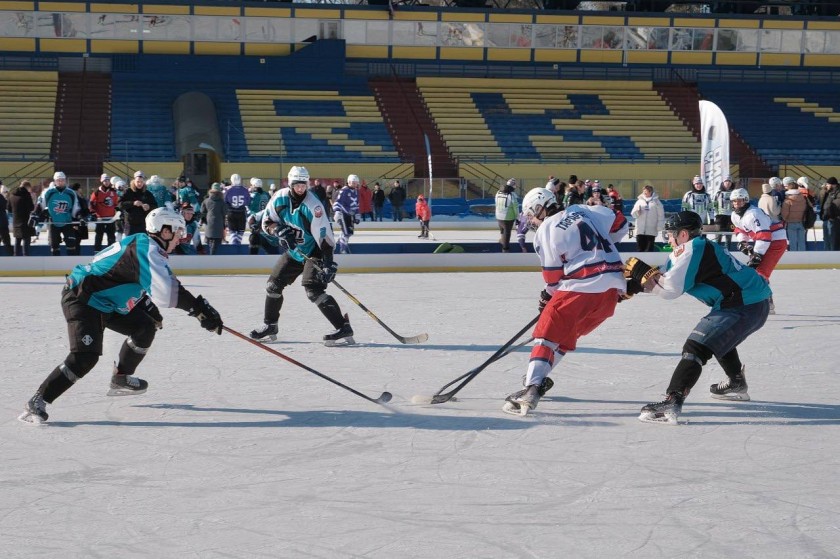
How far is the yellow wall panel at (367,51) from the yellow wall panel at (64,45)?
8631 mm

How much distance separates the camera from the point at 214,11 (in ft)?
107

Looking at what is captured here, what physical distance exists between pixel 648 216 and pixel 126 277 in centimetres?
1067

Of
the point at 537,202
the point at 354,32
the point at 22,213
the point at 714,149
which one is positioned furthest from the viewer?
the point at 354,32

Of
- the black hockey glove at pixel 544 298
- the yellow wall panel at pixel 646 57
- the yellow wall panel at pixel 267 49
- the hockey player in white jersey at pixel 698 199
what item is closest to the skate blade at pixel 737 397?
the black hockey glove at pixel 544 298

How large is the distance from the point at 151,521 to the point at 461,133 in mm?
28195

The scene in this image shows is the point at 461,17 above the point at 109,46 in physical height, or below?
above

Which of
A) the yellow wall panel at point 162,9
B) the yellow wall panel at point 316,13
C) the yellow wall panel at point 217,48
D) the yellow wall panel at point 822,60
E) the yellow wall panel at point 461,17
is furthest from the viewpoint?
the yellow wall panel at point 822,60

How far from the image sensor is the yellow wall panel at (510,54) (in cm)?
3481

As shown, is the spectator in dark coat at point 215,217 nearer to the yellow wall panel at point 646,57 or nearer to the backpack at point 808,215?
the backpack at point 808,215

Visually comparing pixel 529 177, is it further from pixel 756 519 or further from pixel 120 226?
pixel 756 519

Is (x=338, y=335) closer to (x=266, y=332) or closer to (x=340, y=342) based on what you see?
(x=340, y=342)

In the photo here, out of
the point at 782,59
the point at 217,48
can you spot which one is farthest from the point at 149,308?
the point at 782,59

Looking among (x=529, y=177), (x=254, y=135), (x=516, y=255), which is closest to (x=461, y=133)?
(x=529, y=177)

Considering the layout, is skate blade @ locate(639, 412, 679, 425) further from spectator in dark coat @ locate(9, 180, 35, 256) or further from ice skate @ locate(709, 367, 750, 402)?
spectator in dark coat @ locate(9, 180, 35, 256)
